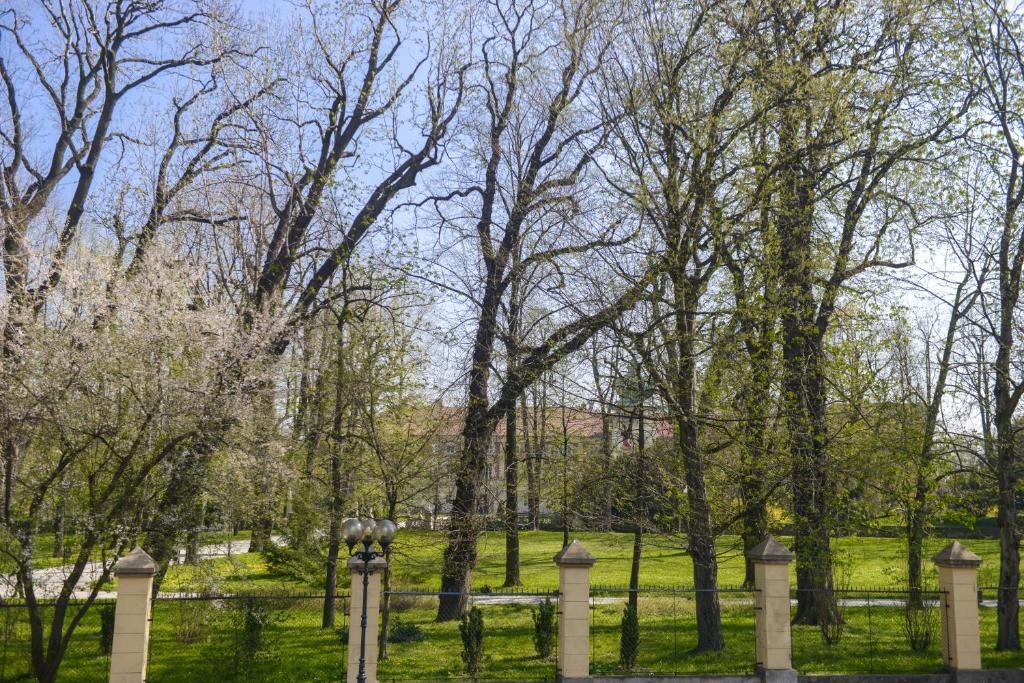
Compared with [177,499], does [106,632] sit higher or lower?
lower

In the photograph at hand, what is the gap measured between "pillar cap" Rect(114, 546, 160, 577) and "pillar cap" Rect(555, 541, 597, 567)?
215 inches

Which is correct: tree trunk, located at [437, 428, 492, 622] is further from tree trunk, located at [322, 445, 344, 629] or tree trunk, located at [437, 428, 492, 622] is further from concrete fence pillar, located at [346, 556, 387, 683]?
concrete fence pillar, located at [346, 556, 387, 683]

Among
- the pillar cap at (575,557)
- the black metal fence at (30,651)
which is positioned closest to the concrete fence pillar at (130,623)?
the black metal fence at (30,651)

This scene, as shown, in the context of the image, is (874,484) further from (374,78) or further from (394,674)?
(374,78)

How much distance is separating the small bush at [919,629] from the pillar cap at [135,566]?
12.3 m

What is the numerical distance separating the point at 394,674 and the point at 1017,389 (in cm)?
1148

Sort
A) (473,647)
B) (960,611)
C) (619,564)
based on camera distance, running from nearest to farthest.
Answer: (960,611), (473,647), (619,564)

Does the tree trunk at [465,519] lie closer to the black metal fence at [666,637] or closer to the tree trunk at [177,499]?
the black metal fence at [666,637]

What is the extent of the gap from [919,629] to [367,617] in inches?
385

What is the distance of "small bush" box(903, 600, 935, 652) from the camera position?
1467 cm

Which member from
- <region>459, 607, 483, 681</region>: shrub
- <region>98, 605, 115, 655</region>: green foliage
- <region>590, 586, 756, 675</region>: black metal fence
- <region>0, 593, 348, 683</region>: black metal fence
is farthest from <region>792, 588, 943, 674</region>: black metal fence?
<region>98, 605, 115, 655</region>: green foliage

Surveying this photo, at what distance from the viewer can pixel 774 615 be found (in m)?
12.0

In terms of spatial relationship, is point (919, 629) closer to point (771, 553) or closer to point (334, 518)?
point (771, 553)

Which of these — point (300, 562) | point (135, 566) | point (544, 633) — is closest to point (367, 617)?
point (135, 566)
